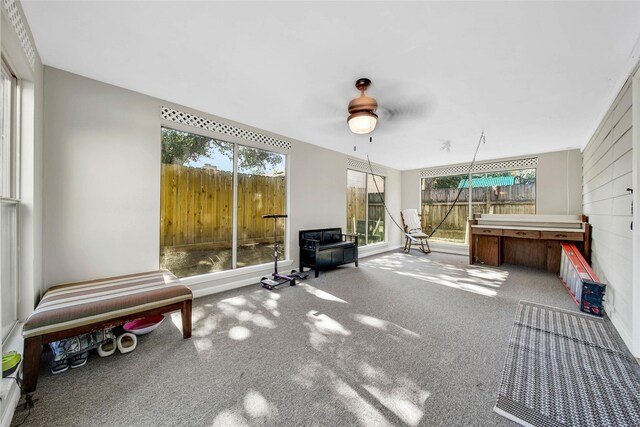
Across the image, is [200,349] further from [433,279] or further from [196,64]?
[433,279]

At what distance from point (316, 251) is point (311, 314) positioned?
4.62ft

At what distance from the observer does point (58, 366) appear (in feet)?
5.35

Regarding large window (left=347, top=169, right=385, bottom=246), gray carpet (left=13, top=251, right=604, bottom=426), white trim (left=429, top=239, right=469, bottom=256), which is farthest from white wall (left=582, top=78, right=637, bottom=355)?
large window (left=347, top=169, right=385, bottom=246)

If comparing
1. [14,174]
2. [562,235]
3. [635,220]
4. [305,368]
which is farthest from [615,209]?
[14,174]

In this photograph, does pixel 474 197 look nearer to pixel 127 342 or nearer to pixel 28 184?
pixel 127 342

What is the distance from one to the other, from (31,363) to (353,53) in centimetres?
296

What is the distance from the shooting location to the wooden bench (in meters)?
1.48

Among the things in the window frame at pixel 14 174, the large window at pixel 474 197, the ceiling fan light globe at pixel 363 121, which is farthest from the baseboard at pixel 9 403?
the large window at pixel 474 197

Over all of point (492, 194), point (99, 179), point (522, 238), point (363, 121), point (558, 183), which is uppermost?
point (363, 121)

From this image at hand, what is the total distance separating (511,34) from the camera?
5.53ft

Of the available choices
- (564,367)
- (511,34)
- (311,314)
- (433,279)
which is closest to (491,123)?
(511,34)

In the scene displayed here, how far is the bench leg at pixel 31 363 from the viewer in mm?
1446

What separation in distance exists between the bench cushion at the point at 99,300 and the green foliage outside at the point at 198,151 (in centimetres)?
144

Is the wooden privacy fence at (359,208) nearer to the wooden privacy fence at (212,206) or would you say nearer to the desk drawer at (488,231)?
the wooden privacy fence at (212,206)
